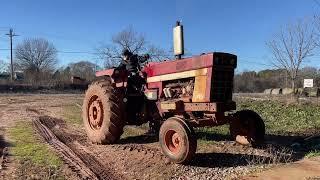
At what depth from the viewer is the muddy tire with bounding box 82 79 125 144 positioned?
447 inches

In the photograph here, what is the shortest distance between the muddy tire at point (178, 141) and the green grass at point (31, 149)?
6.93 ft

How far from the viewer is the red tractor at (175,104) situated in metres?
9.41

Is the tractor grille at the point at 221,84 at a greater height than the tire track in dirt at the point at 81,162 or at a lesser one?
greater

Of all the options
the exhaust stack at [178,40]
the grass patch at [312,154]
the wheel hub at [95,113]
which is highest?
the exhaust stack at [178,40]

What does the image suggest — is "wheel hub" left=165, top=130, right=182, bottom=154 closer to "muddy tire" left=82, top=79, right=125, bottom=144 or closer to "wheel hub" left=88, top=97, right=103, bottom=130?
"muddy tire" left=82, top=79, right=125, bottom=144

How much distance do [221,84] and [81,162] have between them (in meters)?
3.21

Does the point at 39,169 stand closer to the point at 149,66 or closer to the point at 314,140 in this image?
the point at 149,66

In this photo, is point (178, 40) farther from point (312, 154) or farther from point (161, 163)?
point (312, 154)

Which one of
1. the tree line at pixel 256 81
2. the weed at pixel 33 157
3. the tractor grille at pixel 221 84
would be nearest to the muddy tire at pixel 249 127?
the tractor grille at pixel 221 84

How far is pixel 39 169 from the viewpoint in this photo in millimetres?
9008

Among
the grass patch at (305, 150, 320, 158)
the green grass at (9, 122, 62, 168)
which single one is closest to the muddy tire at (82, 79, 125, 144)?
the green grass at (9, 122, 62, 168)

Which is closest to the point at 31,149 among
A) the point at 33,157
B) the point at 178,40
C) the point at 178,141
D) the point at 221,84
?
the point at 33,157

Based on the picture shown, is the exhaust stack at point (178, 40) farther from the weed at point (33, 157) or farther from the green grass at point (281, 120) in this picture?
the weed at point (33, 157)

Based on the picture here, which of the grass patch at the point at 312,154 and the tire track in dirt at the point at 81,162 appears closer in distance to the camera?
the tire track in dirt at the point at 81,162
